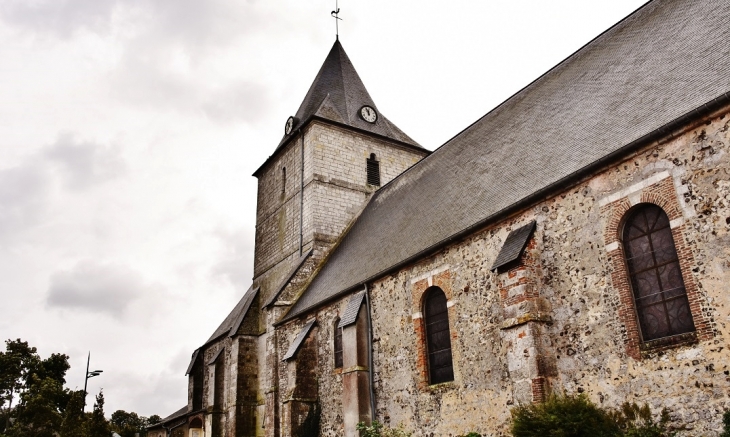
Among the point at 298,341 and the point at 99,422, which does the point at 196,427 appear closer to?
the point at 99,422

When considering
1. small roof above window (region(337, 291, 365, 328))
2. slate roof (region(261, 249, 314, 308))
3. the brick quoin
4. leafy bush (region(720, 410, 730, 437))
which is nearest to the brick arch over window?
the brick quoin

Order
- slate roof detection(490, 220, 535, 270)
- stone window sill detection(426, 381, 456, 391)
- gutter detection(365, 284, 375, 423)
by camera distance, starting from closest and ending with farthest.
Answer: slate roof detection(490, 220, 535, 270) → stone window sill detection(426, 381, 456, 391) → gutter detection(365, 284, 375, 423)

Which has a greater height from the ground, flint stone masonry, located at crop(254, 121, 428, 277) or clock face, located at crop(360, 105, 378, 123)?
clock face, located at crop(360, 105, 378, 123)

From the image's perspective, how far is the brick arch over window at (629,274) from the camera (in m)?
8.14

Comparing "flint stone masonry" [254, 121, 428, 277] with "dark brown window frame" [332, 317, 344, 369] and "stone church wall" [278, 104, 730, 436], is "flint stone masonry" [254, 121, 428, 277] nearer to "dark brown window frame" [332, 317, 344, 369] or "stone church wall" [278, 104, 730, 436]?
"dark brown window frame" [332, 317, 344, 369]

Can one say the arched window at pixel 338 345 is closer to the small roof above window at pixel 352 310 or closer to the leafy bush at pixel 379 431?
the small roof above window at pixel 352 310

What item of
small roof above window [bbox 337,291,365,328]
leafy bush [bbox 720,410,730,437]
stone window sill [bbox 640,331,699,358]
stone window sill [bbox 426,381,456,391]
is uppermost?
small roof above window [bbox 337,291,365,328]

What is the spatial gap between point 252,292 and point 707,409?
19793 millimetres

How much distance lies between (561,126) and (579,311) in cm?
465

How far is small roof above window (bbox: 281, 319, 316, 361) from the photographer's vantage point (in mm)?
16984

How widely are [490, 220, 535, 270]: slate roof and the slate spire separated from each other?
46.4ft

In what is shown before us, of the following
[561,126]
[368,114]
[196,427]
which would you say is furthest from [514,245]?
[196,427]

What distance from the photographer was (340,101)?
1009 inches

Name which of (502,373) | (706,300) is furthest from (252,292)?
(706,300)
